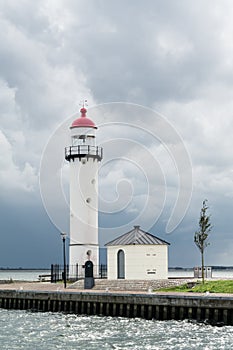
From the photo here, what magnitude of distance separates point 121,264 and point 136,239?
224 cm

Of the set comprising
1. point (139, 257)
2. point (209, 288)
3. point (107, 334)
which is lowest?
point (107, 334)

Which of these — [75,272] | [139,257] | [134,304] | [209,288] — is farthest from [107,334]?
[75,272]

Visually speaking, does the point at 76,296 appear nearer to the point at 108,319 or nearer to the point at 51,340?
the point at 108,319

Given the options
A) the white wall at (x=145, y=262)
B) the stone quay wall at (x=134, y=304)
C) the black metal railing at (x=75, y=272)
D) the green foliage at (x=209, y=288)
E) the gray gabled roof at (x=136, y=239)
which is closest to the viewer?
the stone quay wall at (x=134, y=304)

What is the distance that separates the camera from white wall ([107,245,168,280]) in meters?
50.4

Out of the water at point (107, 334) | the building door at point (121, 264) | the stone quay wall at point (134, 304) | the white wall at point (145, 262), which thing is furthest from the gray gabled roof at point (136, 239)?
the water at point (107, 334)

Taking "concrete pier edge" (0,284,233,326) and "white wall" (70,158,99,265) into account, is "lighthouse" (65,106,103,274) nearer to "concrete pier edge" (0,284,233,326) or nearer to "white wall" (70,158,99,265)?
"white wall" (70,158,99,265)

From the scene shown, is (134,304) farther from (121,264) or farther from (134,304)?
(121,264)

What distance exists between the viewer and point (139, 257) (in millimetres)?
50438

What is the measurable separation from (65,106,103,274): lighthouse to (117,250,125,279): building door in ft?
18.9

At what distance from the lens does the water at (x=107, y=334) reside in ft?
98.7

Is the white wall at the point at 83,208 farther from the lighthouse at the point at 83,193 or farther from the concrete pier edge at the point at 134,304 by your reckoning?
the concrete pier edge at the point at 134,304

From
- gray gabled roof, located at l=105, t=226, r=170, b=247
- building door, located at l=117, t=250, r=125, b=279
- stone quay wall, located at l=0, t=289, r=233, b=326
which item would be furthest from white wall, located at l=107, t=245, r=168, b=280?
stone quay wall, located at l=0, t=289, r=233, b=326

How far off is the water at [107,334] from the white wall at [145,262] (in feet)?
36.6
